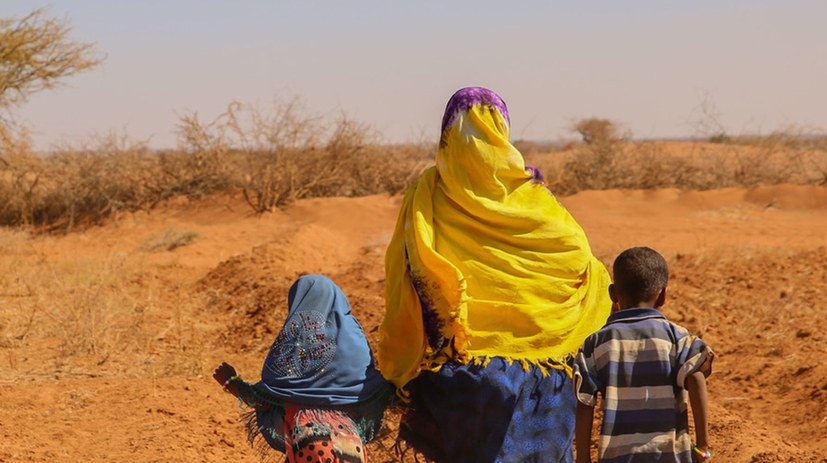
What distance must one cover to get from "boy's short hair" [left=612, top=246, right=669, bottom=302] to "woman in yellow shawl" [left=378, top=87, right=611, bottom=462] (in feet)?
2.00

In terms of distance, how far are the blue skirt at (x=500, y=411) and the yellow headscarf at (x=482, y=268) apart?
5 cm

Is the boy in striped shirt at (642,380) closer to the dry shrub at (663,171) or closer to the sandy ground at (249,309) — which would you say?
the sandy ground at (249,309)

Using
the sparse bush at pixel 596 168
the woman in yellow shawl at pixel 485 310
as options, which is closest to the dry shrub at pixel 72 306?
the woman in yellow shawl at pixel 485 310

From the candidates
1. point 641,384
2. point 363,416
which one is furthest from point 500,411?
point 641,384

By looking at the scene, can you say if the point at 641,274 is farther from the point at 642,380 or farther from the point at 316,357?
the point at 316,357

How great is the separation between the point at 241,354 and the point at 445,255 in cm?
439

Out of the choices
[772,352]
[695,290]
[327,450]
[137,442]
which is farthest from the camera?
[695,290]

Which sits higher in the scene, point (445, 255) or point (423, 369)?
point (445, 255)

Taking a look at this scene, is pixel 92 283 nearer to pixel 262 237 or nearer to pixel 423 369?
pixel 262 237

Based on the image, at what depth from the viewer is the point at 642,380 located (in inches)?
115

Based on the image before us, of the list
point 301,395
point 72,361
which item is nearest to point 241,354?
point 72,361

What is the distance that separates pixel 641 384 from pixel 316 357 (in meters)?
1.19

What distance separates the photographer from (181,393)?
597 centimetres

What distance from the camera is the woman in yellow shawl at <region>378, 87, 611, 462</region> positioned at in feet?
11.7
